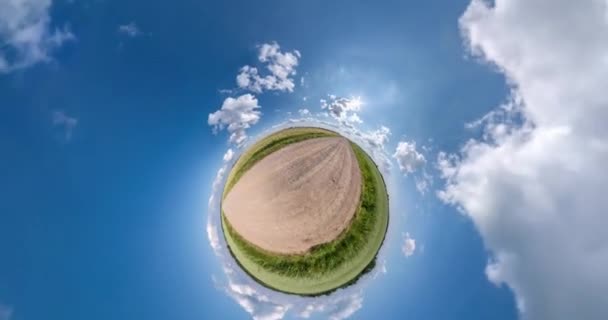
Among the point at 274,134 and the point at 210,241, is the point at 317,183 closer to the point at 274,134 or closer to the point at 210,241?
the point at 274,134

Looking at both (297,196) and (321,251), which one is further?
(321,251)

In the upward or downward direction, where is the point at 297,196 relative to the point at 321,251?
upward

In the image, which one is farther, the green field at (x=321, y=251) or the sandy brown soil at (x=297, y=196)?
the green field at (x=321, y=251)

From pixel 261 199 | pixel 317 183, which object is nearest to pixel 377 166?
pixel 317 183

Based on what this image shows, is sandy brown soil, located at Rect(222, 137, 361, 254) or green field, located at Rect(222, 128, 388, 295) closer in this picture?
sandy brown soil, located at Rect(222, 137, 361, 254)
